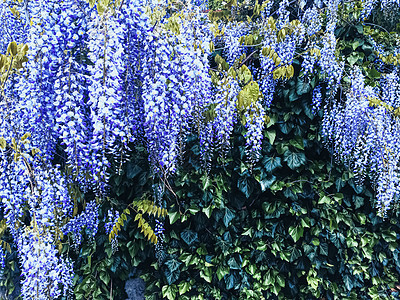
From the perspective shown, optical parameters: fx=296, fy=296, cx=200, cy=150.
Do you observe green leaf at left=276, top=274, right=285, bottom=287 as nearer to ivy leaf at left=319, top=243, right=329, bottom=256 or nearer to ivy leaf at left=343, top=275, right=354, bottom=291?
ivy leaf at left=319, top=243, right=329, bottom=256

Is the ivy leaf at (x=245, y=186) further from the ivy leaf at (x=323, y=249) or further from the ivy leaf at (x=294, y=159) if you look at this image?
the ivy leaf at (x=323, y=249)

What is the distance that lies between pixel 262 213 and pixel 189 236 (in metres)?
0.78

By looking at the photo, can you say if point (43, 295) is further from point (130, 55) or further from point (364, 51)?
point (364, 51)

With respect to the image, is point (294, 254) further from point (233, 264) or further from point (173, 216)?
point (173, 216)

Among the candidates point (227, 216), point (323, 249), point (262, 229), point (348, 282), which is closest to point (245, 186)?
point (227, 216)

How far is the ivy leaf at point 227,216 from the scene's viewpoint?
111 inches

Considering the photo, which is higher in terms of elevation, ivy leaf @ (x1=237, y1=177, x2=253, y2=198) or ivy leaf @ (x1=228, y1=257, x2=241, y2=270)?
ivy leaf @ (x1=237, y1=177, x2=253, y2=198)

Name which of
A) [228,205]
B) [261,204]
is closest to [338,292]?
[261,204]

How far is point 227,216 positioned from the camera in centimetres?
283

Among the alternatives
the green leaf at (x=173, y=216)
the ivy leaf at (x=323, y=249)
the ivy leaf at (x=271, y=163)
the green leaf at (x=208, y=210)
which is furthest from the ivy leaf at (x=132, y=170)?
the ivy leaf at (x=323, y=249)

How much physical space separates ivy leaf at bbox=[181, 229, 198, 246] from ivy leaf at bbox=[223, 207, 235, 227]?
0.32 metres

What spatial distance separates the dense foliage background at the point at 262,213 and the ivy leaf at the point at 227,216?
0.02 metres

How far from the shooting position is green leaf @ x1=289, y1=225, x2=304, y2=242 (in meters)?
2.90

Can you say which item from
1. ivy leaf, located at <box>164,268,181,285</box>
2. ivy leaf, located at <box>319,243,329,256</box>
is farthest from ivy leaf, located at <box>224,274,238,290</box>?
ivy leaf, located at <box>319,243,329,256</box>
